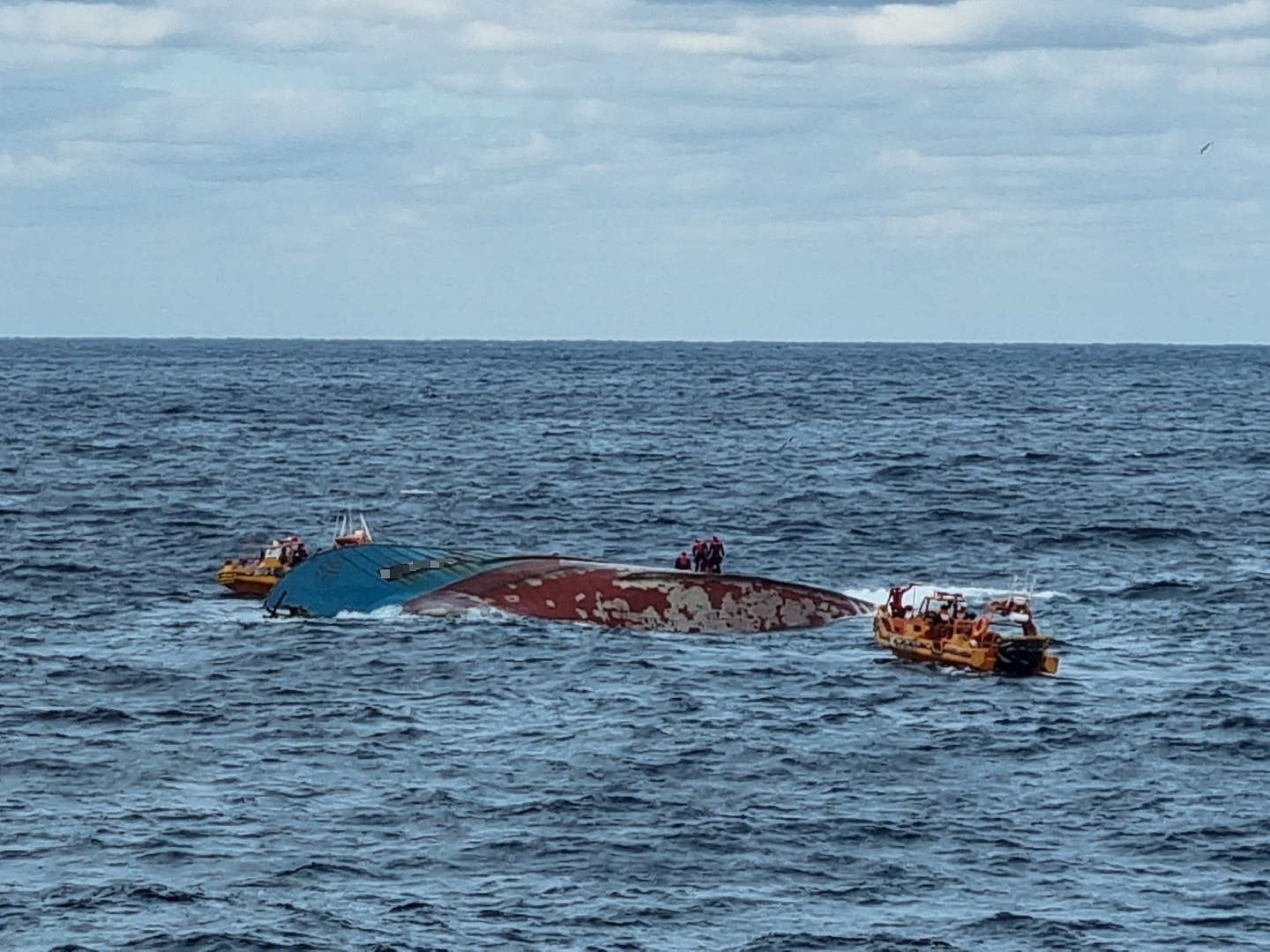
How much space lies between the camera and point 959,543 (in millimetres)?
82188

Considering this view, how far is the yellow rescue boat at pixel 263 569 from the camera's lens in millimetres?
65250

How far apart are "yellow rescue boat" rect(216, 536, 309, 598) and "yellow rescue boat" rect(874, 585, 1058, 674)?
20.0 metres

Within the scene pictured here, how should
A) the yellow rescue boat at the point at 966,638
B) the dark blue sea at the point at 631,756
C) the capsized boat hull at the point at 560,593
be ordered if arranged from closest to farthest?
the dark blue sea at the point at 631,756
the yellow rescue boat at the point at 966,638
the capsized boat hull at the point at 560,593

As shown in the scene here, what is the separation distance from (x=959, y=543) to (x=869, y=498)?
685 inches

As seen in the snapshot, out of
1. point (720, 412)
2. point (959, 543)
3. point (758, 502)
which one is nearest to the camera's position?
point (959, 543)

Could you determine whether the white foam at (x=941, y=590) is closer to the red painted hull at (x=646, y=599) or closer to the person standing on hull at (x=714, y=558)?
the red painted hull at (x=646, y=599)

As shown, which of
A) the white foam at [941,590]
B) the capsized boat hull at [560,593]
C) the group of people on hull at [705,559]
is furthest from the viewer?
the white foam at [941,590]

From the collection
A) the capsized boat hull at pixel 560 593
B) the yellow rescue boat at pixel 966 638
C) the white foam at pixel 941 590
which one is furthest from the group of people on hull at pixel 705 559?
the yellow rescue boat at pixel 966 638

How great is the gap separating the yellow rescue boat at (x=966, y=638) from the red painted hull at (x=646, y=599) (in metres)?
4.31

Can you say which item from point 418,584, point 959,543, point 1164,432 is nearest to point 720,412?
point 1164,432

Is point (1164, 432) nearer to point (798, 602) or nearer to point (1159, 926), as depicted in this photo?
point (798, 602)

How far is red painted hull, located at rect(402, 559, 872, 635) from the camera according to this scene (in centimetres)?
5947

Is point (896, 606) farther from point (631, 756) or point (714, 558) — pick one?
point (631, 756)

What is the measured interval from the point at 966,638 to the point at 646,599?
33.8 feet
